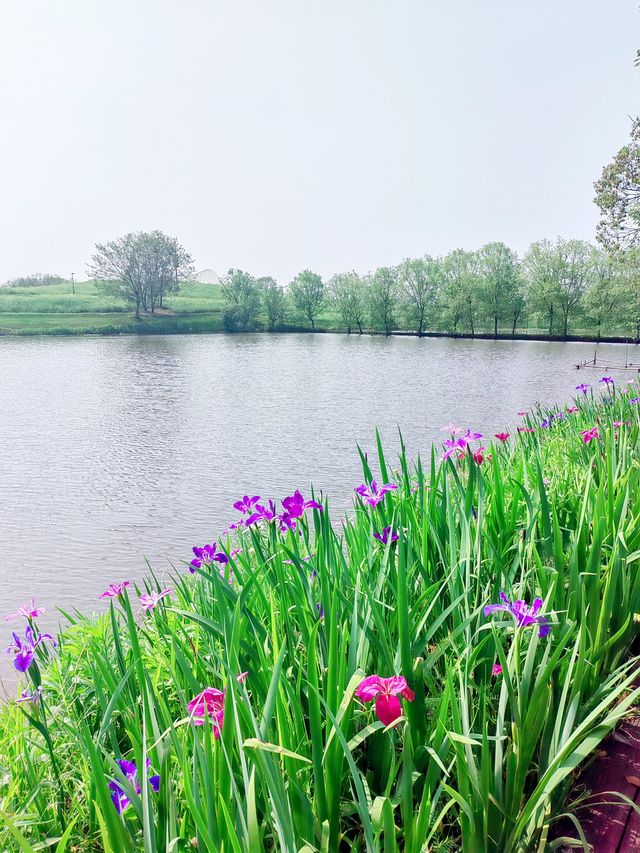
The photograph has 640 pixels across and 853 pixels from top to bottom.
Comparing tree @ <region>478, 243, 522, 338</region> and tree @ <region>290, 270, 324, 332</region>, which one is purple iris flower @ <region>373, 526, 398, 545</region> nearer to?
tree @ <region>478, 243, 522, 338</region>

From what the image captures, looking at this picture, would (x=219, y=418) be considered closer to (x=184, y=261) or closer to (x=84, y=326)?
(x=84, y=326)

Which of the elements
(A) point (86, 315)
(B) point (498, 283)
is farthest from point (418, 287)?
(A) point (86, 315)

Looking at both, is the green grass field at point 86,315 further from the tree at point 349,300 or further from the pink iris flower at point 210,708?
the pink iris flower at point 210,708

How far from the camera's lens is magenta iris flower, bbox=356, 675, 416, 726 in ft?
4.38

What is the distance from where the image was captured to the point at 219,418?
1720 cm

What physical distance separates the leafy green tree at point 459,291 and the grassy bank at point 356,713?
223ft

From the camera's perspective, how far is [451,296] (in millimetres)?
72750

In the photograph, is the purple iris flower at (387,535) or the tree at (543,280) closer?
the purple iris flower at (387,535)

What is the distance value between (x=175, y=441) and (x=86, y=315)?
72.5 m

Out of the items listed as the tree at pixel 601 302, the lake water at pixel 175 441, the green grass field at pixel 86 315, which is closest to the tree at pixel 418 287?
the tree at pixel 601 302

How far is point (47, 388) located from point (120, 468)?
48.7 ft

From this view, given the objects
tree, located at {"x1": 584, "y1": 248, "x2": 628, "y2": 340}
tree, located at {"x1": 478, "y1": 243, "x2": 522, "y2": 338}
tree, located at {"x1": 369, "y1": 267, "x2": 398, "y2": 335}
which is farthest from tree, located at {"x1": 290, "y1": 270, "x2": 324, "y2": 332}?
tree, located at {"x1": 584, "y1": 248, "x2": 628, "y2": 340}

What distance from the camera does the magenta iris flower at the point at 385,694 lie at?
1.34 meters

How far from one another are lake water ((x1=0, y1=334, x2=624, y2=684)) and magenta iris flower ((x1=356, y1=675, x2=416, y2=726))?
419 cm
